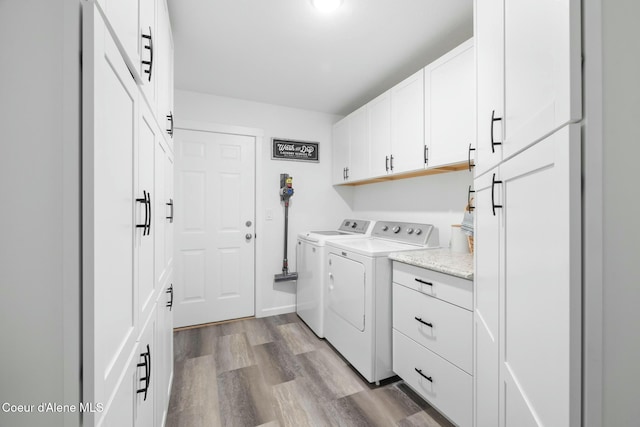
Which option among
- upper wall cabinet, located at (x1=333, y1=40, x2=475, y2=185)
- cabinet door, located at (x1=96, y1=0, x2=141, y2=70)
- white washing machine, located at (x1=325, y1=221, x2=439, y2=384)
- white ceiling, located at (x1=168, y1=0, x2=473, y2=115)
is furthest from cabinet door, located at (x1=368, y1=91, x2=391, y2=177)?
cabinet door, located at (x1=96, y1=0, x2=141, y2=70)

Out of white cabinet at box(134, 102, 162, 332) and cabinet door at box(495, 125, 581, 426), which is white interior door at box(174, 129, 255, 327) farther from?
cabinet door at box(495, 125, 581, 426)

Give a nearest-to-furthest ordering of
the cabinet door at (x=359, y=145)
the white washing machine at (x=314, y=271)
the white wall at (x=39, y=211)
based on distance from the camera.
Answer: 1. the white wall at (x=39, y=211)
2. the white washing machine at (x=314, y=271)
3. the cabinet door at (x=359, y=145)

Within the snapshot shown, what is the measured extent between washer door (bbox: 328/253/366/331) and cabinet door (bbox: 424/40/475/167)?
98 centimetres

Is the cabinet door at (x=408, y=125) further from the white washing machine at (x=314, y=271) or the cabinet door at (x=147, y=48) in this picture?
the cabinet door at (x=147, y=48)

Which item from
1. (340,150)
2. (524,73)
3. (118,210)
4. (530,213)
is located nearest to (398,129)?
(340,150)

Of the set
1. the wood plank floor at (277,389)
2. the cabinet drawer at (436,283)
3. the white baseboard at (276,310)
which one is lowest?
the wood plank floor at (277,389)

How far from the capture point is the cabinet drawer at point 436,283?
1312 mm

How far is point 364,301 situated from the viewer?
184cm

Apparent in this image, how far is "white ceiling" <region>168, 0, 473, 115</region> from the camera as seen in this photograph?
5.16 feet

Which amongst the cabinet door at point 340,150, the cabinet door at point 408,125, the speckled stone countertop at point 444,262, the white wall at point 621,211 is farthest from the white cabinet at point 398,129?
the white wall at point 621,211

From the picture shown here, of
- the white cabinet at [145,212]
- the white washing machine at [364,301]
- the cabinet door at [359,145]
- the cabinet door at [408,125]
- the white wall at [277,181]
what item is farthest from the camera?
the white wall at [277,181]

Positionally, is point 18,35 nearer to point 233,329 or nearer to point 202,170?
point 202,170

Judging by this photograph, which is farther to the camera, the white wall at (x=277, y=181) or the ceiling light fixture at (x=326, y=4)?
the white wall at (x=277, y=181)

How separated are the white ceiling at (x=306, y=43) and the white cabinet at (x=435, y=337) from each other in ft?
5.25
